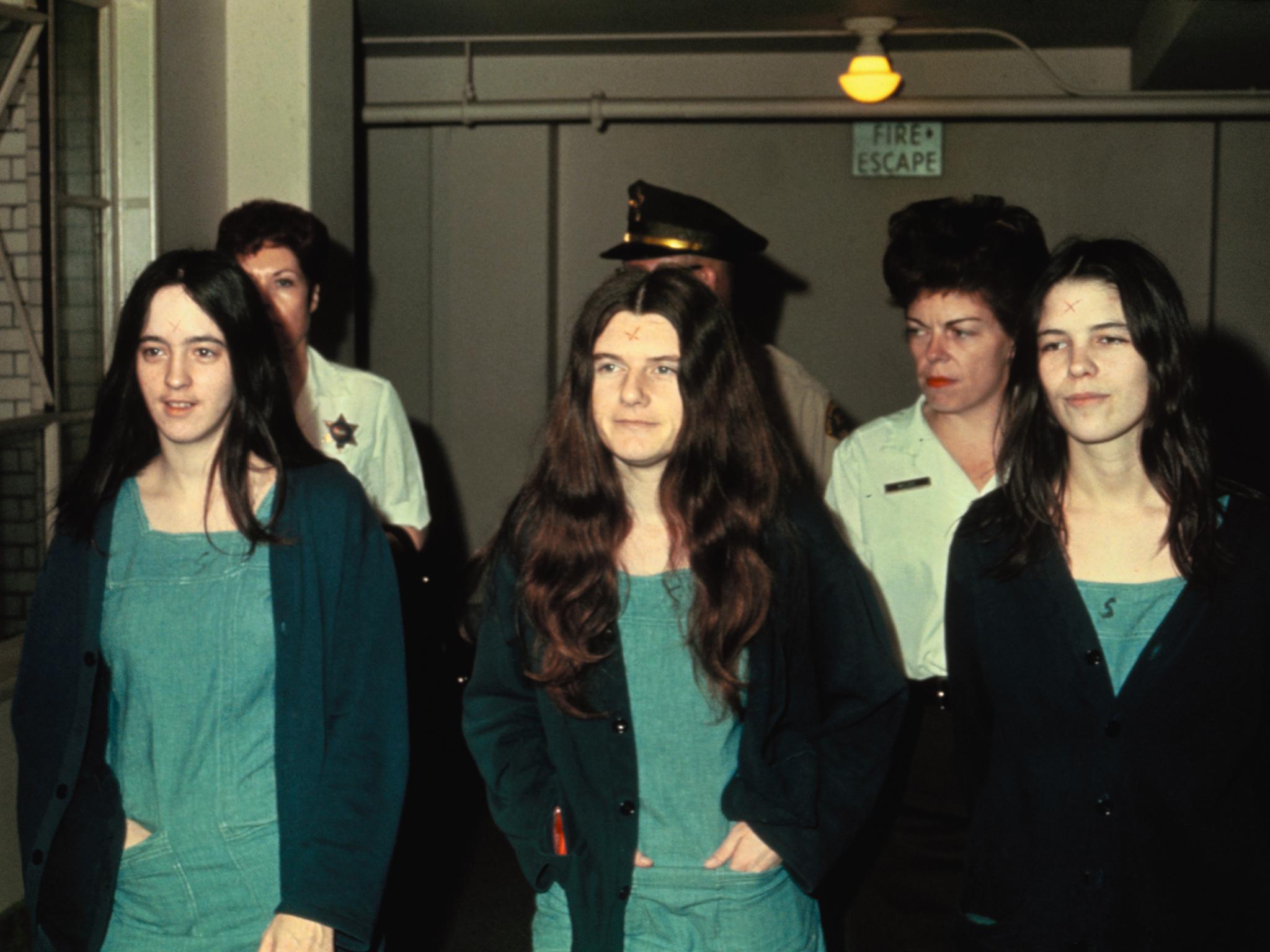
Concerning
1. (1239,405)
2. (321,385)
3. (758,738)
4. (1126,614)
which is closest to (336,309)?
(321,385)

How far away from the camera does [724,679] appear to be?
5.91ft

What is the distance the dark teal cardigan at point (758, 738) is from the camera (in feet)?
5.88

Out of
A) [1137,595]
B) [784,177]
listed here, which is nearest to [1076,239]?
[1137,595]

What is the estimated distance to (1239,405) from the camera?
5.73 meters

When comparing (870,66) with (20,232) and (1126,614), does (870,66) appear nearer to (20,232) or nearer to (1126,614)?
(20,232)

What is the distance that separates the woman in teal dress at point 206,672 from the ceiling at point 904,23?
3.45 metres

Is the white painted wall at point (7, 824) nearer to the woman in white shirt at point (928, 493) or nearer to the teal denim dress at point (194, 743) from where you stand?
the teal denim dress at point (194, 743)

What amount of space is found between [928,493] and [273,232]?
1.84 m

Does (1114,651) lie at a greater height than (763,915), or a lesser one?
greater

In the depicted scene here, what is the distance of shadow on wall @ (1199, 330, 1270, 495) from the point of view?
223 inches

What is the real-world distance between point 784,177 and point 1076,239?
156 inches

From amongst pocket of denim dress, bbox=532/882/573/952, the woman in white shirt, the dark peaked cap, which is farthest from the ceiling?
pocket of denim dress, bbox=532/882/573/952

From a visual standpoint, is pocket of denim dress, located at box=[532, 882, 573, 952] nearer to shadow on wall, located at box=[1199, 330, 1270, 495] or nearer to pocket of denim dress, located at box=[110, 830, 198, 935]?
pocket of denim dress, located at box=[110, 830, 198, 935]

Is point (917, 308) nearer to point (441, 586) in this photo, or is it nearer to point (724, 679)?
point (724, 679)
